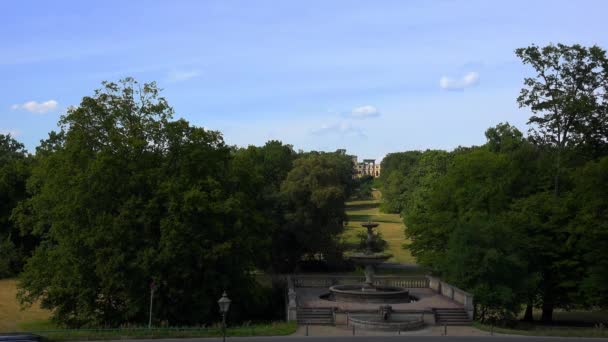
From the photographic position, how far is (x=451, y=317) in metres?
38.1

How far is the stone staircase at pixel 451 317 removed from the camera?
3775 centimetres

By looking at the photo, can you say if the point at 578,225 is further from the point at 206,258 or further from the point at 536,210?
the point at 206,258

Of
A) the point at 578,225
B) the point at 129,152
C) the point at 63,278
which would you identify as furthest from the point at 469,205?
the point at 63,278

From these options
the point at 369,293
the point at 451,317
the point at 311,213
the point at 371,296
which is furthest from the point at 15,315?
the point at 311,213

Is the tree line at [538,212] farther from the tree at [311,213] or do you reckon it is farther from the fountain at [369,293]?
the tree at [311,213]

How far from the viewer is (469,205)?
49.5m

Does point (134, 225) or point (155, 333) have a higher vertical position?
point (134, 225)

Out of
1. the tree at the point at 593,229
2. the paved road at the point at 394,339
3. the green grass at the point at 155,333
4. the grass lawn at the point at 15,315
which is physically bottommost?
the grass lawn at the point at 15,315

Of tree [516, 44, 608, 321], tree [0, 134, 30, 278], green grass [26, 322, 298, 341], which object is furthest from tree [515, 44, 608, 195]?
tree [0, 134, 30, 278]

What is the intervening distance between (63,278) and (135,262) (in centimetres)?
487

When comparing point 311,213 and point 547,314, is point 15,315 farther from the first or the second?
point 547,314

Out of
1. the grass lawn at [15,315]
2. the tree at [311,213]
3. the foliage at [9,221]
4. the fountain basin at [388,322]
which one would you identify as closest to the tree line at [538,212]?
the fountain basin at [388,322]

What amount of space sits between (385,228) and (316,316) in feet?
269

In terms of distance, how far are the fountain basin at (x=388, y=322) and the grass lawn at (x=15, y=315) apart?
1911 cm
